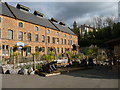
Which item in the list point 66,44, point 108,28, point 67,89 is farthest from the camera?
point 108,28

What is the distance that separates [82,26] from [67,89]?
75978mm

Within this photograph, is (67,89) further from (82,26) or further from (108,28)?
(82,26)

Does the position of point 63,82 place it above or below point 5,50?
below

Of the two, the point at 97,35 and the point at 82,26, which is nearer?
the point at 97,35

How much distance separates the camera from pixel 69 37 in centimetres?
4150

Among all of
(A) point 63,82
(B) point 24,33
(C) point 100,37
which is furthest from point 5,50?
(C) point 100,37

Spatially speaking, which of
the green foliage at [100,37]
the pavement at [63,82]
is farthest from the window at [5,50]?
the green foliage at [100,37]

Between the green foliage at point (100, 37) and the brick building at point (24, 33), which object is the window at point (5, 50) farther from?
the green foliage at point (100, 37)

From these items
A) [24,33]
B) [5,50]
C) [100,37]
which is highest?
[100,37]

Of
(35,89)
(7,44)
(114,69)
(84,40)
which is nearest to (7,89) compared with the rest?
(35,89)

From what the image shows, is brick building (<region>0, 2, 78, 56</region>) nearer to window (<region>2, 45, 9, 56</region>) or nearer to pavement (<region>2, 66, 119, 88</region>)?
window (<region>2, 45, 9, 56</region>)

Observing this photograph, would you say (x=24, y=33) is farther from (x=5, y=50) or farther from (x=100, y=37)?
(x=100, y=37)

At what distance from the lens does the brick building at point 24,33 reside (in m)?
22.1

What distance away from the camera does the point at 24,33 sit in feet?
84.3
